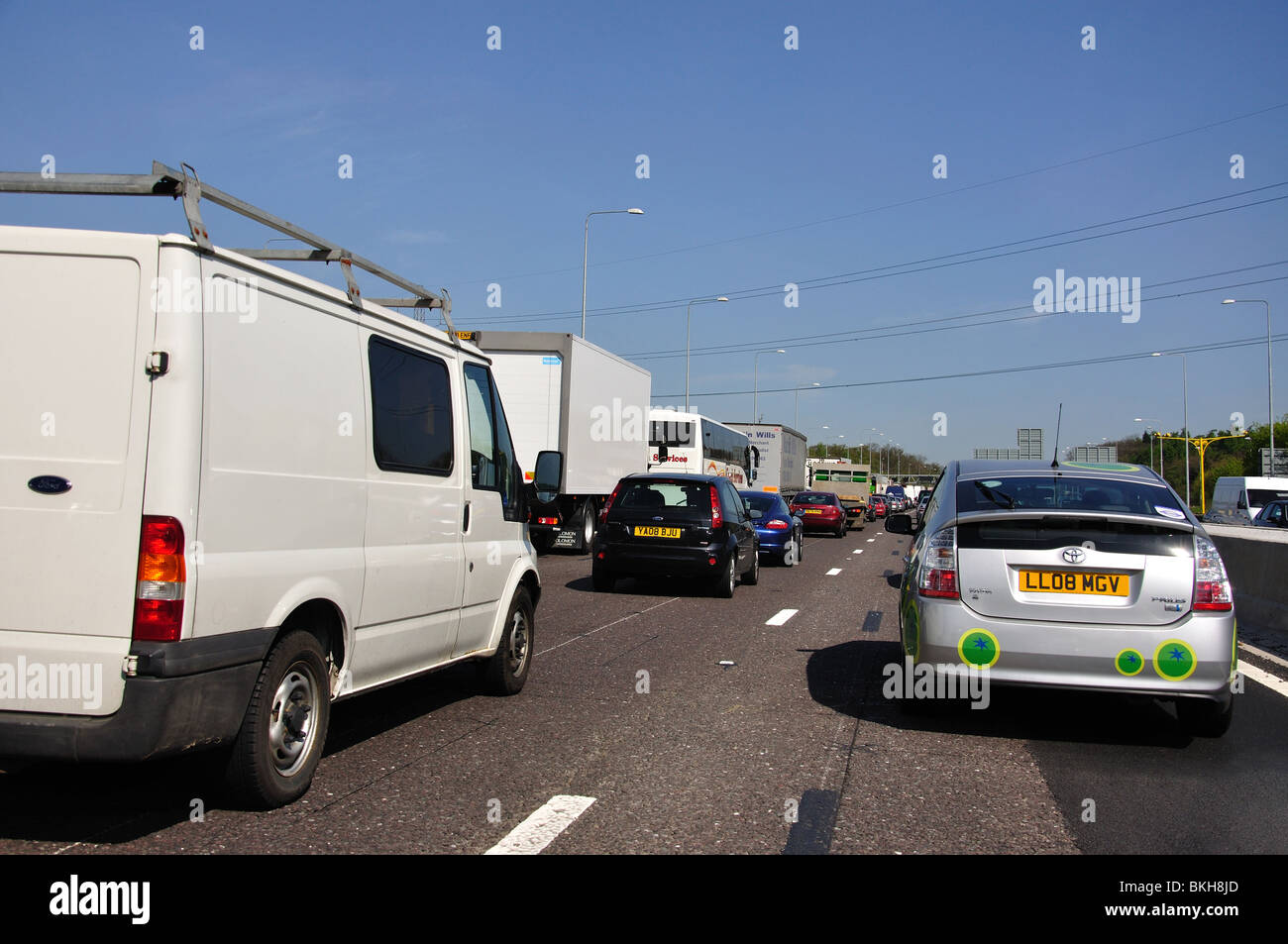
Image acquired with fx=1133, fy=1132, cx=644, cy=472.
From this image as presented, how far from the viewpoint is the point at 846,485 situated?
55.1 m

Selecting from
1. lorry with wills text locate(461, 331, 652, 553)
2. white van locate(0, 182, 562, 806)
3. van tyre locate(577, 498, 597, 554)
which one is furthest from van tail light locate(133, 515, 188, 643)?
van tyre locate(577, 498, 597, 554)

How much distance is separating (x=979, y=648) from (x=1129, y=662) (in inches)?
29.8

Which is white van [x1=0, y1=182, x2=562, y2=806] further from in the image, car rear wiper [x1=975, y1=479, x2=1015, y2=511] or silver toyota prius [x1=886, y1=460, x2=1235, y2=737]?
car rear wiper [x1=975, y1=479, x2=1015, y2=511]

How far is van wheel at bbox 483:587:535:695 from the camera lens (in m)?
7.14

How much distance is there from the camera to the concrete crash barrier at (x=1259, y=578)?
11.8 m

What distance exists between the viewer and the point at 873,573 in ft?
64.6

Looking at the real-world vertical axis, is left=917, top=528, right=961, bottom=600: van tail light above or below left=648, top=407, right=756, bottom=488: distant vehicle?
below

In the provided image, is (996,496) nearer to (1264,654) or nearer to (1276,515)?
(1264,654)

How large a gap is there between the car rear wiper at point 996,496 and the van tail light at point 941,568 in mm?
382

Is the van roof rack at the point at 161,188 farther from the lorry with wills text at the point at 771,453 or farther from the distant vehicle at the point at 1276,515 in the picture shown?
the lorry with wills text at the point at 771,453

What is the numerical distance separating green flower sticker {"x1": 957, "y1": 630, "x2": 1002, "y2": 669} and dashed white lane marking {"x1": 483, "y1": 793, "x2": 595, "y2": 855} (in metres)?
2.36

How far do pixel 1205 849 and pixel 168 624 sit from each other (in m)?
3.95
